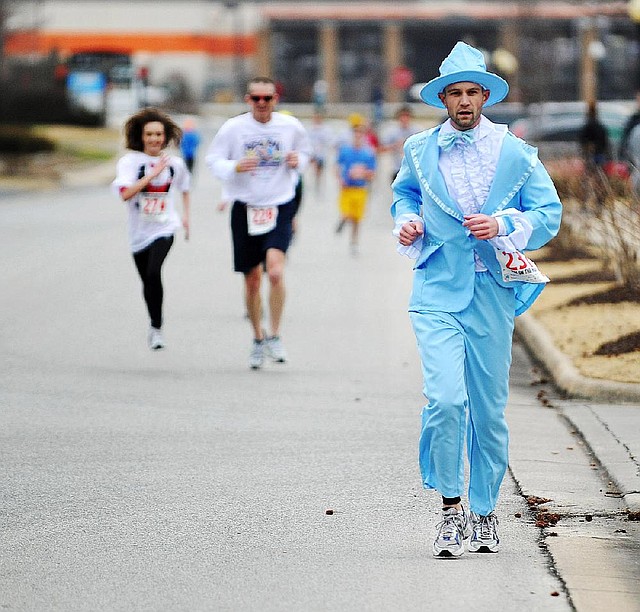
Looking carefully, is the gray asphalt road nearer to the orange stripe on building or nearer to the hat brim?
the hat brim

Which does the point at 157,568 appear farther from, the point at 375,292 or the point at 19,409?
the point at 375,292

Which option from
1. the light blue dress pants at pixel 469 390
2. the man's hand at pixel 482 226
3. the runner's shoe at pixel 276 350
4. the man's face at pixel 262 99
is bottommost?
the runner's shoe at pixel 276 350

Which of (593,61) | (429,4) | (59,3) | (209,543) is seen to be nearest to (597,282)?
(209,543)

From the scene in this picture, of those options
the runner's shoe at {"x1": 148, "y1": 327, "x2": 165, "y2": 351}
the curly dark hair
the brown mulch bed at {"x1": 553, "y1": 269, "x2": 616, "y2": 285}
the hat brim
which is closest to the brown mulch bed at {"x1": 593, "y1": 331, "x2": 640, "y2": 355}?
the runner's shoe at {"x1": 148, "y1": 327, "x2": 165, "y2": 351}

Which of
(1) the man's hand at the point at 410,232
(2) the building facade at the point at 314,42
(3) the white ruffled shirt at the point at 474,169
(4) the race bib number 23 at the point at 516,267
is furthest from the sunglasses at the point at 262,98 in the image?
(2) the building facade at the point at 314,42

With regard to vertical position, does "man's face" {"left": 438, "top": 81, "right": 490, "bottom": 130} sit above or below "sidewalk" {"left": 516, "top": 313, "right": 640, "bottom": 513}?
above

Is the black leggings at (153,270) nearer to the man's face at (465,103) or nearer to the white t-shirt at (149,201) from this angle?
the white t-shirt at (149,201)

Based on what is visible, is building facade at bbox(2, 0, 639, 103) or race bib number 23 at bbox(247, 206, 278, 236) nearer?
race bib number 23 at bbox(247, 206, 278, 236)

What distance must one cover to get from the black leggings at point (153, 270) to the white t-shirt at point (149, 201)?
0.16 ft

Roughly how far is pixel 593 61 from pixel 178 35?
28.3 meters

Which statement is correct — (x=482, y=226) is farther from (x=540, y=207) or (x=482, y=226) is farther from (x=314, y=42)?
(x=314, y=42)

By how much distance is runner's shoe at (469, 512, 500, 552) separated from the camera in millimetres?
6156

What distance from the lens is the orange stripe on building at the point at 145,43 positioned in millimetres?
96688

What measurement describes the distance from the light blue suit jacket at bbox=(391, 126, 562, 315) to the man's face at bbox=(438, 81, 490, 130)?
16 cm
